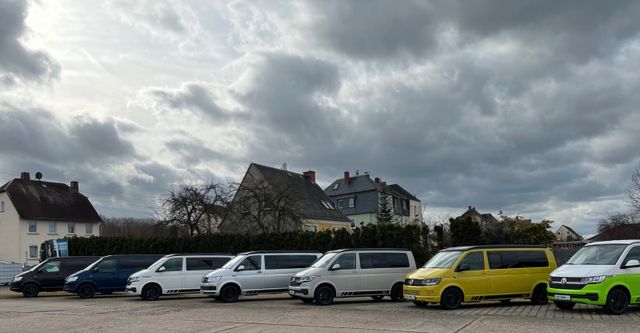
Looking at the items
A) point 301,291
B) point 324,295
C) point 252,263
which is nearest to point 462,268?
point 324,295

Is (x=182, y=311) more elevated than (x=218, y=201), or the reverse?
(x=218, y=201)

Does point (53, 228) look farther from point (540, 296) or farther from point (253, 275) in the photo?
point (540, 296)

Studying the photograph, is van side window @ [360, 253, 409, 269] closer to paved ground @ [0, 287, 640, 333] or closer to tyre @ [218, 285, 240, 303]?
paved ground @ [0, 287, 640, 333]

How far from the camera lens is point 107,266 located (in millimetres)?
27234

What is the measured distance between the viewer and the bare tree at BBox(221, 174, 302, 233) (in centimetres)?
4512

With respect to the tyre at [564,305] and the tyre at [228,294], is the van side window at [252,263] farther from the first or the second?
the tyre at [564,305]

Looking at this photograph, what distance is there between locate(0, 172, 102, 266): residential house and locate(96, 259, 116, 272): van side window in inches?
1734

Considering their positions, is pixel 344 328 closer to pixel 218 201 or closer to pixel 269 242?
pixel 269 242

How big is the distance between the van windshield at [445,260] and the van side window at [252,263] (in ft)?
23.5

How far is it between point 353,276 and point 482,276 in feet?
15.1

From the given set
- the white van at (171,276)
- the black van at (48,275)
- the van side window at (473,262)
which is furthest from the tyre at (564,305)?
the black van at (48,275)

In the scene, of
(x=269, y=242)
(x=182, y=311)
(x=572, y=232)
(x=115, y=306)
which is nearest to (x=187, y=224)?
(x=269, y=242)

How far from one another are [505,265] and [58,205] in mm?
64267

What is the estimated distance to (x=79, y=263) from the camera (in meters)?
29.4
